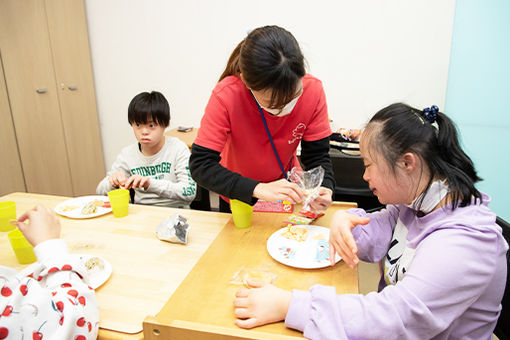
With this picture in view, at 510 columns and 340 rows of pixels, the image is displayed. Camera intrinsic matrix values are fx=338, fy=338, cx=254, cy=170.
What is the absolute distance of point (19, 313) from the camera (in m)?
0.73

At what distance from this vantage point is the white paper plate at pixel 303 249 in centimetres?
107

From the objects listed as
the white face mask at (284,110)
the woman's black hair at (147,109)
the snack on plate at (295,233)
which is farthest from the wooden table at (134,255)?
the woman's black hair at (147,109)

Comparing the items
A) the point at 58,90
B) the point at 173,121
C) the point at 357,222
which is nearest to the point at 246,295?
the point at 357,222

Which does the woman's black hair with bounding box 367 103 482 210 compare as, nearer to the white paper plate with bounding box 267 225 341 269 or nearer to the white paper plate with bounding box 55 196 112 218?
the white paper plate with bounding box 267 225 341 269

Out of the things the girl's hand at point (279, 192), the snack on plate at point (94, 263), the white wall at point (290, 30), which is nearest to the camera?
the snack on plate at point (94, 263)

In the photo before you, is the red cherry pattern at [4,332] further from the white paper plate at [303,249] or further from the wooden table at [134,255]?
the white paper plate at [303,249]

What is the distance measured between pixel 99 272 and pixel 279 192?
64cm

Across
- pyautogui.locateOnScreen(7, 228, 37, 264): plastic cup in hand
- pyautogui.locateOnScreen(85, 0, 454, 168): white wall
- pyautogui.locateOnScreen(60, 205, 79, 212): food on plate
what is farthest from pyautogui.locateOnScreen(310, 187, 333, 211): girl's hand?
pyautogui.locateOnScreen(85, 0, 454, 168): white wall

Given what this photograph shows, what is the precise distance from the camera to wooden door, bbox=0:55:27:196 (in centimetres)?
362

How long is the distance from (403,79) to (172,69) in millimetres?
2333

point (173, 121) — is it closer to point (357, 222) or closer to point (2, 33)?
point (2, 33)

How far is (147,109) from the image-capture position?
6.55 feet

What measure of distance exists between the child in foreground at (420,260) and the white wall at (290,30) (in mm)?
2387

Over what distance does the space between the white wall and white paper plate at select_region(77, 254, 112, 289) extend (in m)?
2.61
